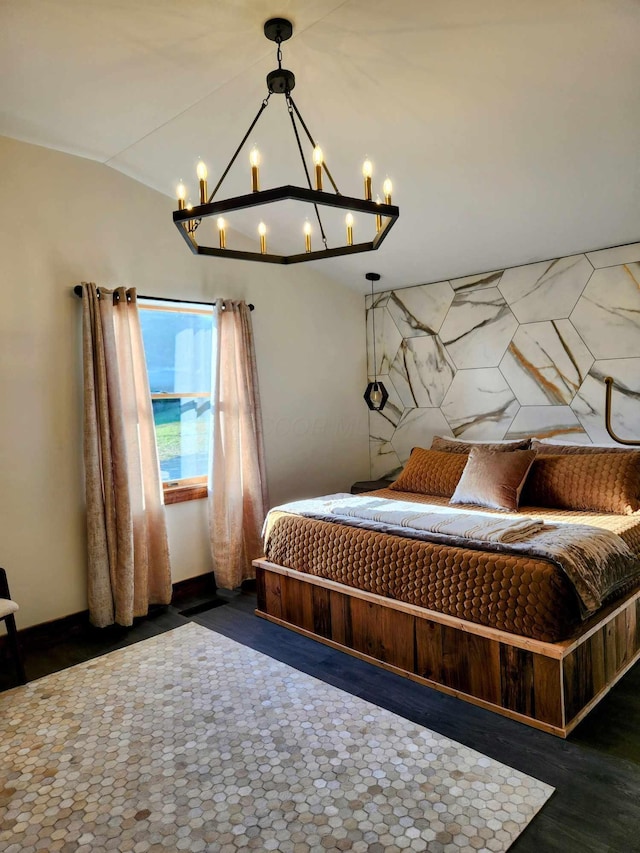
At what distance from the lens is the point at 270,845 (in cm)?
166

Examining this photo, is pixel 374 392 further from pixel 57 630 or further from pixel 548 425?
pixel 57 630

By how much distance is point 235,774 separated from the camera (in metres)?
1.98

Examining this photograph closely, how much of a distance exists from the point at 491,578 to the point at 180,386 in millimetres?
2495

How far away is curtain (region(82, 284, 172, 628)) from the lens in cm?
322

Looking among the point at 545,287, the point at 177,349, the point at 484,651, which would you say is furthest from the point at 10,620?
the point at 545,287

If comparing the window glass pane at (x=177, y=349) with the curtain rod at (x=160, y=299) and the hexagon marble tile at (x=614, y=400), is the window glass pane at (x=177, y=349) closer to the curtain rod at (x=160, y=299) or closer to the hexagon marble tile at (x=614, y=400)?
the curtain rod at (x=160, y=299)

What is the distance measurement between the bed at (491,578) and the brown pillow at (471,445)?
0.09 ft

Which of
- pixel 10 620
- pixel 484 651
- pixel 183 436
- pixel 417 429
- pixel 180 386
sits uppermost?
pixel 180 386

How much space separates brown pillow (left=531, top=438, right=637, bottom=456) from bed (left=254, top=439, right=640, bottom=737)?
0.01 m

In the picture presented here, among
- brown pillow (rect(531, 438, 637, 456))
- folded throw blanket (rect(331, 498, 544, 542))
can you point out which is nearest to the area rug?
folded throw blanket (rect(331, 498, 544, 542))

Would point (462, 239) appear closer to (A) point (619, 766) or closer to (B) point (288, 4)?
(B) point (288, 4)

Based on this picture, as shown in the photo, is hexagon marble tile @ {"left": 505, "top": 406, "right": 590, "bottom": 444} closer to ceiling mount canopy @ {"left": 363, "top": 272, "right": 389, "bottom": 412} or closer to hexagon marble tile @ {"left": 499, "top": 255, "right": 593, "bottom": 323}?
hexagon marble tile @ {"left": 499, "top": 255, "right": 593, "bottom": 323}

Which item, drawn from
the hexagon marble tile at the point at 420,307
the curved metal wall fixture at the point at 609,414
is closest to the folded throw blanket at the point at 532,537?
the curved metal wall fixture at the point at 609,414

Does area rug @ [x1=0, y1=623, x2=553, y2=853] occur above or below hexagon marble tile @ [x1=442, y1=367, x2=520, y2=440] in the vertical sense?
below
